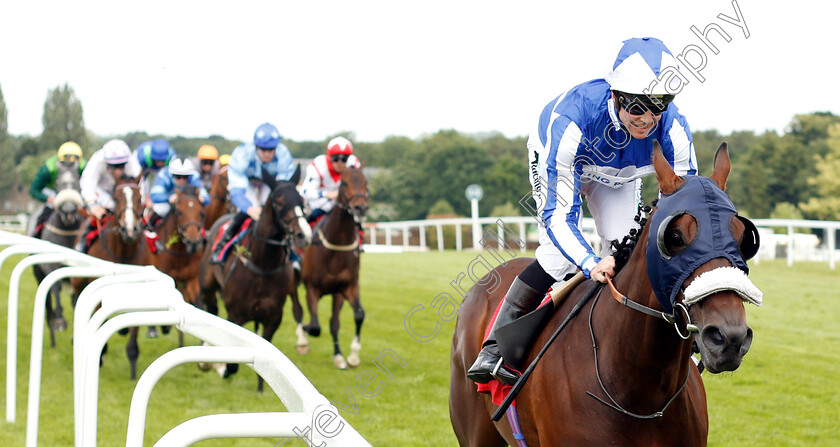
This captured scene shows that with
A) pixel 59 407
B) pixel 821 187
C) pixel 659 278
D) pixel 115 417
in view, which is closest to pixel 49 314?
pixel 59 407

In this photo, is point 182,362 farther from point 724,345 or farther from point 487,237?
point 487,237

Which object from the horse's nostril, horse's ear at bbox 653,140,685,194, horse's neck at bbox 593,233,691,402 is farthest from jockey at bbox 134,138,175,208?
the horse's nostril

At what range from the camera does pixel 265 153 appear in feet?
24.4

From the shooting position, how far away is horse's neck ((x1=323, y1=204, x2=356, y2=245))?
26.7 ft

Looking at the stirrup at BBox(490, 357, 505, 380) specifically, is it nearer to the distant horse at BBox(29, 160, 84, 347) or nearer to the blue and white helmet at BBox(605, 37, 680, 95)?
the blue and white helmet at BBox(605, 37, 680, 95)

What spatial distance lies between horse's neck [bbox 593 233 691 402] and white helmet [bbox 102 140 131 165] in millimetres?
7570

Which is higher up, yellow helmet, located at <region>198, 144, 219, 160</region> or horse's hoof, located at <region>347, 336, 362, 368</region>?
yellow helmet, located at <region>198, 144, 219, 160</region>

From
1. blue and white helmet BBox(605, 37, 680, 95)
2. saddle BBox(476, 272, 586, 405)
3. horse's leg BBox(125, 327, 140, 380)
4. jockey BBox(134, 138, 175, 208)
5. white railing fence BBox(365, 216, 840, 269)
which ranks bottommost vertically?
white railing fence BBox(365, 216, 840, 269)

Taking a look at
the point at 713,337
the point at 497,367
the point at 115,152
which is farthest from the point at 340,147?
the point at 713,337

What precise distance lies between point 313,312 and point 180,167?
2.43 meters

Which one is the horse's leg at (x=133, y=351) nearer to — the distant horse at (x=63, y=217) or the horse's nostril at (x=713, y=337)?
the distant horse at (x=63, y=217)

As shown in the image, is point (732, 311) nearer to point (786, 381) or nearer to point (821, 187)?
point (786, 381)

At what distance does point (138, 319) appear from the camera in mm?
2230

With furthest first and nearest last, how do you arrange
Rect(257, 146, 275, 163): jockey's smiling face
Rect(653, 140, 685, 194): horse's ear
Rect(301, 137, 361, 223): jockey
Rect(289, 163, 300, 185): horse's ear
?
1. Rect(301, 137, 361, 223): jockey
2. Rect(257, 146, 275, 163): jockey's smiling face
3. Rect(289, 163, 300, 185): horse's ear
4. Rect(653, 140, 685, 194): horse's ear
